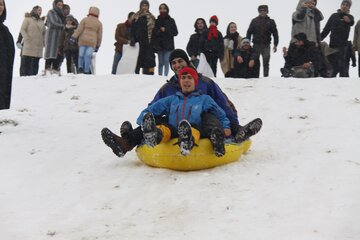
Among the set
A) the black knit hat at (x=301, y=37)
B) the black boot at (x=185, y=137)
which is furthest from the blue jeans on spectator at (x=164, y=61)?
the black boot at (x=185, y=137)

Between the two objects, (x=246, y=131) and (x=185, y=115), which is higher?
(x=185, y=115)

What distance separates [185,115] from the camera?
5.63 m

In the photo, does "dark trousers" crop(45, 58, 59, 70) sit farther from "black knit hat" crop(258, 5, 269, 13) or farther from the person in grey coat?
"black knit hat" crop(258, 5, 269, 13)

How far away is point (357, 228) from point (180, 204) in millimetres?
1335

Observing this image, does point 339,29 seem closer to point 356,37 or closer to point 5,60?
point 356,37

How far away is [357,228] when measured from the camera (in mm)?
3803

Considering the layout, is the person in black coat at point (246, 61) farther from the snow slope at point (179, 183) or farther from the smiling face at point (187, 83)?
the smiling face at point (187, 83)

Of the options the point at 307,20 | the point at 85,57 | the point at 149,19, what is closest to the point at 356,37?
the point at 307,20

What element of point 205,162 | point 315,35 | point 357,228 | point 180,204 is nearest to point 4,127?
point 205,162

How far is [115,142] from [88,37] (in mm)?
6370

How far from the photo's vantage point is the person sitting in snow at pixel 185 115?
5113mm

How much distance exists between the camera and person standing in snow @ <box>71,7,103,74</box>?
1151cm

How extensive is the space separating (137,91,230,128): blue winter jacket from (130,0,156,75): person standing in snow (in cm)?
574

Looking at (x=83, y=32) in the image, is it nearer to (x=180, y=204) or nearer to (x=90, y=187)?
(x=90, y=187)
